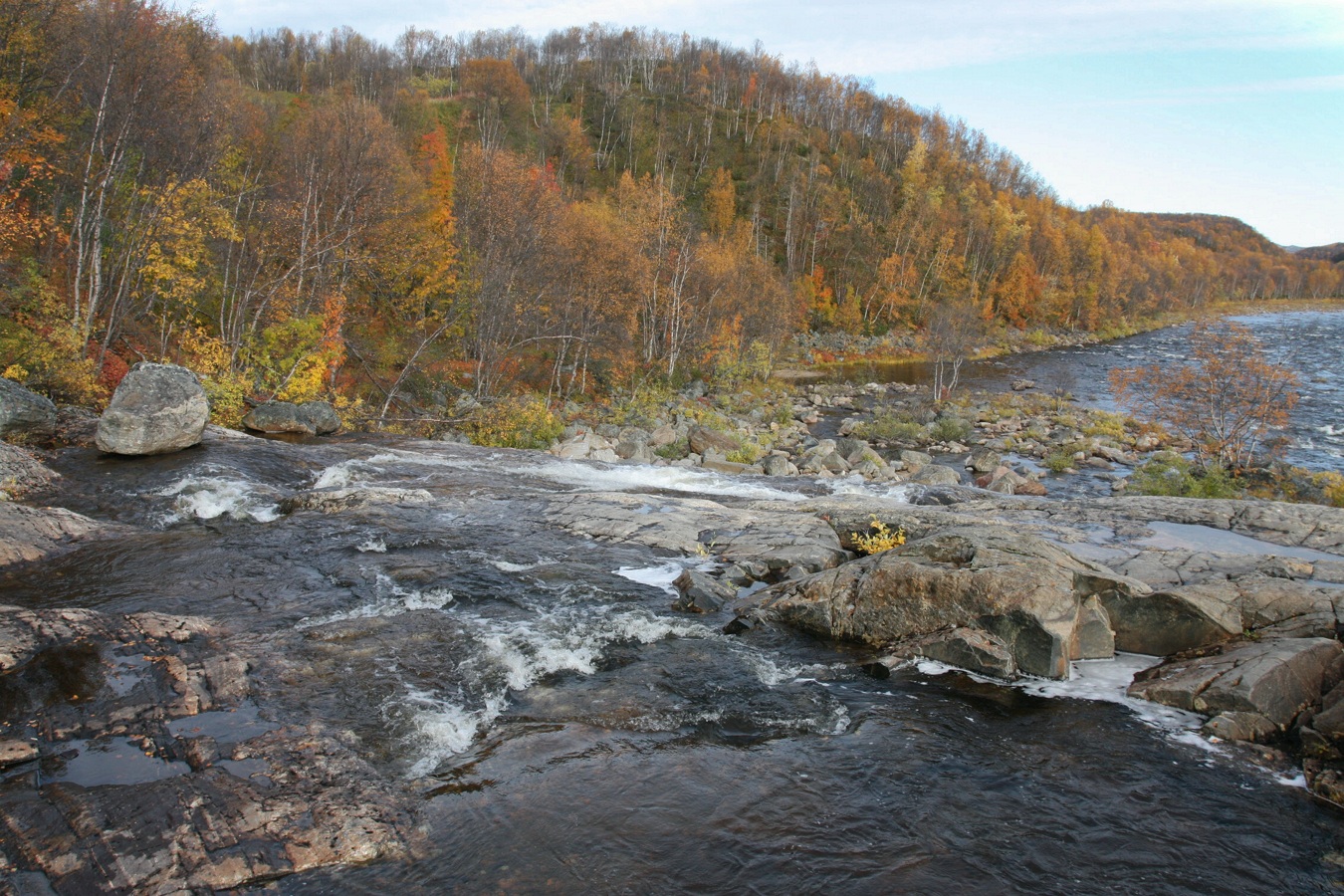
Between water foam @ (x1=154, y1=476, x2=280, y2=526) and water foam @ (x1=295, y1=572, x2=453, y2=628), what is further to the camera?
water foam @ (x1=154, y1=476, x2=280, y2=526)

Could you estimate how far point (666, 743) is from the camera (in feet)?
23.6

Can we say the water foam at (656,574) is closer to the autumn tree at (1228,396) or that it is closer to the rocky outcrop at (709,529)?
the rocky outcrop at (709,529)

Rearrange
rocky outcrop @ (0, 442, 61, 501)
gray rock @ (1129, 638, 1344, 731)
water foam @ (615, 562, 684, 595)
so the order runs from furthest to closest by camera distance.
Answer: rocky outcrop @ (0, 442, 61, 501), water foam @ (615, 562, 684, 595), gray rock @ (1129, 638, 1344, 731)

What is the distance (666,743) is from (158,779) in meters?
4.51

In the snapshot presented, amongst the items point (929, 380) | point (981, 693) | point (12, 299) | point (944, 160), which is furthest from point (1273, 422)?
point (944, 160)

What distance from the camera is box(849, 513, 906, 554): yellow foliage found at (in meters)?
13.1

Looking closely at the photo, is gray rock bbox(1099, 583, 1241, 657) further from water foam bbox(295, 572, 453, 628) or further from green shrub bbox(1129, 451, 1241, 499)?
green shrub bbox(1129, 451, 1241, 499)

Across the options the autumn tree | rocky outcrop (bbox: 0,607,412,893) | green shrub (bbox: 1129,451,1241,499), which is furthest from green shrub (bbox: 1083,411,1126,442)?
rocky outcrop (bbox: 0,607,412,893)

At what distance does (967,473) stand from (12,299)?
3484 centimetres

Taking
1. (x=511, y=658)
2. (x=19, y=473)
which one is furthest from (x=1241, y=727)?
(x=19, y=473)

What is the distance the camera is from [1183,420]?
26.3 meters

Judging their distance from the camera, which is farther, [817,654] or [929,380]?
[929,380]

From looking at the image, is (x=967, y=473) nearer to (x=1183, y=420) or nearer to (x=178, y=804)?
(x=1183, y=420)

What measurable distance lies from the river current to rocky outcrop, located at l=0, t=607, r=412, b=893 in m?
0.20
